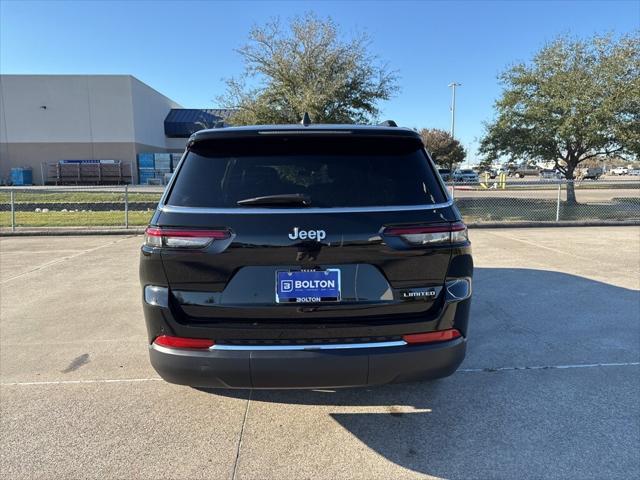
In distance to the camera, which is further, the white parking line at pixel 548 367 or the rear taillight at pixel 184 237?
the white parking line at pixel 548 367

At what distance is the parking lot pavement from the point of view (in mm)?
2547

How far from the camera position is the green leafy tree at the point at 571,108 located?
15062mm

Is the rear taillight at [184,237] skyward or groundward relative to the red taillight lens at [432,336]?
skyward

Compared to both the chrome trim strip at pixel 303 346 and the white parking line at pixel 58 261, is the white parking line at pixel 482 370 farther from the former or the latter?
the white parking line at pixel 58 261

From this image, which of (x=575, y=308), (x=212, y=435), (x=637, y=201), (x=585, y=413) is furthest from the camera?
(x=637, y=201)

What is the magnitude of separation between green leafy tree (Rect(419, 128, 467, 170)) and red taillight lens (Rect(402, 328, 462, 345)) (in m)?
49.7

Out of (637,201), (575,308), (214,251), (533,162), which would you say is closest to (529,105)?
(533,162)

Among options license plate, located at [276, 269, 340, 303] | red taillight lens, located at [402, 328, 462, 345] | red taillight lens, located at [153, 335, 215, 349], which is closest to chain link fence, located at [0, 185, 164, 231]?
red taillight lens, located at [153, 335, 215, 349]

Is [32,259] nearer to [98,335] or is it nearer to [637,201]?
[98,335]

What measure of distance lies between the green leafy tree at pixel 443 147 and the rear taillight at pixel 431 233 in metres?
49.6

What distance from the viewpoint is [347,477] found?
96.4 inches

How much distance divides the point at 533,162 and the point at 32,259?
1802cm

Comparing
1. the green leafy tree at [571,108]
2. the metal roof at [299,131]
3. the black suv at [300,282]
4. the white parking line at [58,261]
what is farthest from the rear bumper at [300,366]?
the green leafy tree at [571,108]

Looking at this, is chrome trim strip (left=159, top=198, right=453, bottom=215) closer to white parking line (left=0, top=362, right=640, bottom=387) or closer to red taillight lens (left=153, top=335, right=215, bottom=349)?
red taillight lens (left=153, top=335, right=215, bottom=349)
